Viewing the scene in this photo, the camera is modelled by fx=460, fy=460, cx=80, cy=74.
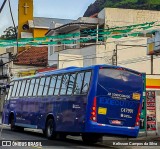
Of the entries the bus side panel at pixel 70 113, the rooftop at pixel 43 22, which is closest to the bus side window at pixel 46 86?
the bus side panel at pixel 70 113

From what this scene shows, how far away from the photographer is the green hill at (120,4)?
10561cm

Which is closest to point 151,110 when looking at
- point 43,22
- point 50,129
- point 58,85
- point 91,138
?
point 91,138

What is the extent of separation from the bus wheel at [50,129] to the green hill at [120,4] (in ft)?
278

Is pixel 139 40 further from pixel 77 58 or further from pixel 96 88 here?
pixel 96 88

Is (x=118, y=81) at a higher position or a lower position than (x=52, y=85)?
higher

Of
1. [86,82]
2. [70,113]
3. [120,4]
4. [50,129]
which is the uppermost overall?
[120,4]

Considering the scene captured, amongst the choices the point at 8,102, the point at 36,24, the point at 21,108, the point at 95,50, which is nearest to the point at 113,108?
the point at 21,108

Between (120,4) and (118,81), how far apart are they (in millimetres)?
95562

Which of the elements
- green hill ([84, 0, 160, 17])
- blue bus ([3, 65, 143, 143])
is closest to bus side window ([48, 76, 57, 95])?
blue bus ([3, 65, 143, 143])

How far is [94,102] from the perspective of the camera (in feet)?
58.2

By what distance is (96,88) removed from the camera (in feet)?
58.2

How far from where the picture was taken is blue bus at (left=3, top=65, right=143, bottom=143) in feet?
58.5

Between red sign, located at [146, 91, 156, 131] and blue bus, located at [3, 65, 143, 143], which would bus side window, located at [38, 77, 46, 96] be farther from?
red sign, located at [146, 91, 156, 131]

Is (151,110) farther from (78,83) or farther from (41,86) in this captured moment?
(41,86)
